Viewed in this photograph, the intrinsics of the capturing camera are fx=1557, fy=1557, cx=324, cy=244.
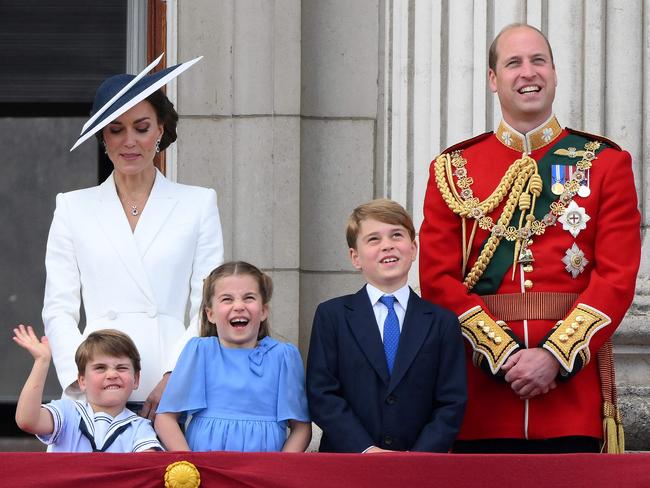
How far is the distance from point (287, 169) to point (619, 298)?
2.36 metres

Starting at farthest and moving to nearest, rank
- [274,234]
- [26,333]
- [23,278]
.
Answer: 1. [23,278]
2. [274,234]
3. [26,333]

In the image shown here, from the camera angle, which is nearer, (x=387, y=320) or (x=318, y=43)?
(x=387, y=320)

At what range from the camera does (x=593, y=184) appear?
14.8ft

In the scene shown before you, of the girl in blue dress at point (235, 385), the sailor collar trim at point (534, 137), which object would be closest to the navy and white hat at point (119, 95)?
the girl in blue dress at point (235, 385)

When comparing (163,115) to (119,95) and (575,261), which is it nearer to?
(119,95)

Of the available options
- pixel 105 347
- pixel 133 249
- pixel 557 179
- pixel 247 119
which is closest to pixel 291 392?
pixel 105 347

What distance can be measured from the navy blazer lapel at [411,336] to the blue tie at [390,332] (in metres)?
0.02

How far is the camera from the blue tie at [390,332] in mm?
4375

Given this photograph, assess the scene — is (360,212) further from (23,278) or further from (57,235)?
(23,278)

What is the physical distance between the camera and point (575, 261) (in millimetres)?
4457

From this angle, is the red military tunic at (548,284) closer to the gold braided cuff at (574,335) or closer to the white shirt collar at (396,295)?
the gold braided cuff at (574,335)

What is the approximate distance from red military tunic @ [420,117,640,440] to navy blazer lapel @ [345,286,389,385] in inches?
8.9

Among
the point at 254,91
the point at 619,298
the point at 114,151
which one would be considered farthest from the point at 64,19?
the point at 619,298

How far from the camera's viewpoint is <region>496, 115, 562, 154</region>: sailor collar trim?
4.62m
